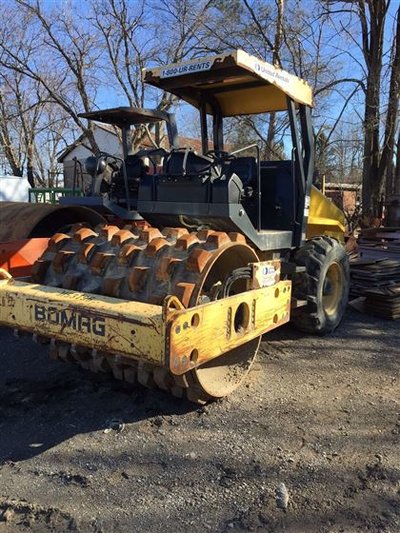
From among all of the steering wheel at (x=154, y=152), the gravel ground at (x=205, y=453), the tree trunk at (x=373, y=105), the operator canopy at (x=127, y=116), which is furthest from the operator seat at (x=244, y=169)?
the tree trunk at (x=373, y=105)

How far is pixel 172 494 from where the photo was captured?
2879mm

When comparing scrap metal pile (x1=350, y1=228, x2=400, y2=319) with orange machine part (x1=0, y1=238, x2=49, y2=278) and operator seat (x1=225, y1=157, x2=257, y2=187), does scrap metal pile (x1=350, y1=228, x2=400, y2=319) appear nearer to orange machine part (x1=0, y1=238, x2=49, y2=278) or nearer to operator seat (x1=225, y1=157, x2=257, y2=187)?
operator seat (x1=225, y1=157, x2=257, y2=187)

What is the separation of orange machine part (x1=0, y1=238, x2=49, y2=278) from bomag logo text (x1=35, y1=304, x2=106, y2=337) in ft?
3.85

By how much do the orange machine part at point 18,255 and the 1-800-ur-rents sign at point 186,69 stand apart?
5.98ft

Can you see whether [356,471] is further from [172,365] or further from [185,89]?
[185,89]

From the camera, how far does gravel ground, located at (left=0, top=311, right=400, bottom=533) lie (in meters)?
2.71

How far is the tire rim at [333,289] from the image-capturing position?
573 cm

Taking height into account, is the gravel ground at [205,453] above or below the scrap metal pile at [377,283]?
below

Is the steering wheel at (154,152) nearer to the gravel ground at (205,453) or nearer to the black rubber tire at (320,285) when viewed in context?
the black rubber tire at (320,285)

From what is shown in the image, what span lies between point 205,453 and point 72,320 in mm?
1177

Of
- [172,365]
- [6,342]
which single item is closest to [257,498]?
[172,365]

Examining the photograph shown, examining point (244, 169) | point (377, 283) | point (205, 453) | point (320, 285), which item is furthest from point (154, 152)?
point (377, 283)

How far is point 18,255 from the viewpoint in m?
4.41

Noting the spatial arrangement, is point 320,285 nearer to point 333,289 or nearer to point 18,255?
point 333,289
